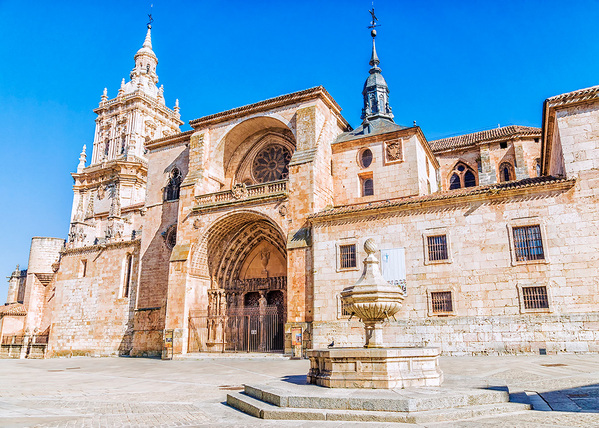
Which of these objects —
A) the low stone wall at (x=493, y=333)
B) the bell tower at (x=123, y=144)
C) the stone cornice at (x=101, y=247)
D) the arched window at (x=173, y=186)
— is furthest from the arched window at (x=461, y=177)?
the bell tower at (x=123, y=144)

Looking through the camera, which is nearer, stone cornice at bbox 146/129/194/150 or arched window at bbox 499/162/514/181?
arched window at bbox 499/162/514/181

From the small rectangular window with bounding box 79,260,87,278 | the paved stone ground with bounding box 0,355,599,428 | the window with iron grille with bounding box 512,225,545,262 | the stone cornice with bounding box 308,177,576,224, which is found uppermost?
the stone cornice with bounding box 308,177,576,224

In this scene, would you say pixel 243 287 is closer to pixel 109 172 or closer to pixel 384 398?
pixel 384 398

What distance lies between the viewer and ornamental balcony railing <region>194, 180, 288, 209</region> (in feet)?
71.8

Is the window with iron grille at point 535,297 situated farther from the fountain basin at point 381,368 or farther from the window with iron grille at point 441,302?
the fountain basin at point 381,368

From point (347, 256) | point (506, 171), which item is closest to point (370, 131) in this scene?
point (347, 256)

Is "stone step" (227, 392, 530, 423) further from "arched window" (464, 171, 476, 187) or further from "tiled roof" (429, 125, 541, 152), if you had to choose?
"arched window" (464, 171, 476, 187)

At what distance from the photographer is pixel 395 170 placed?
2230cm

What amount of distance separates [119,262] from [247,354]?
1246 centimetres

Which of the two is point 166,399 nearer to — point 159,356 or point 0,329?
point 159,356

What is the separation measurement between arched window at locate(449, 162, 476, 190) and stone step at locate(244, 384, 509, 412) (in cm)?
2280

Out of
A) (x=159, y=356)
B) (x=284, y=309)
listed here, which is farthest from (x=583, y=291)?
(x=159, y=356)

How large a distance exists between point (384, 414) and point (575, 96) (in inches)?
579

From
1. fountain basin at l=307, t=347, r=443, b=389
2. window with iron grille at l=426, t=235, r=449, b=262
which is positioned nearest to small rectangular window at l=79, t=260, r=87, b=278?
window with iron grille at l=426, t=235, r=449, b=262
